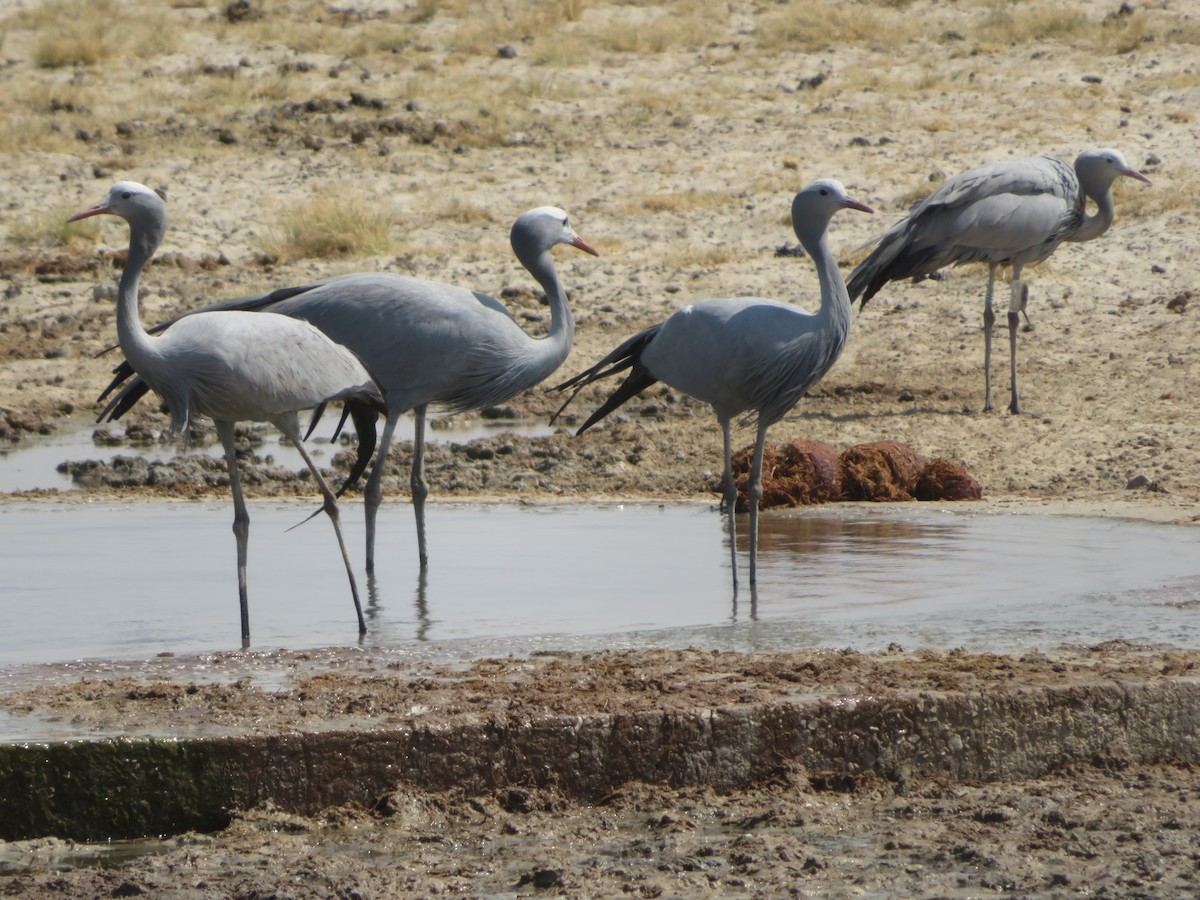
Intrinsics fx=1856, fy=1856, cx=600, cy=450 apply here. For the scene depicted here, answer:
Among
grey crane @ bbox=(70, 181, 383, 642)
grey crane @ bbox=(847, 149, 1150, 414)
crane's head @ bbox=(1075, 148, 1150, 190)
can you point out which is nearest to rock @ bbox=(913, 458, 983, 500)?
grey crane @ bbox=(847, 149, 1150, 414)

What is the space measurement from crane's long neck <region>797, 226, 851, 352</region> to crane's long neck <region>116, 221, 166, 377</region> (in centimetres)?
270

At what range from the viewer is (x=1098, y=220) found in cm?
1384

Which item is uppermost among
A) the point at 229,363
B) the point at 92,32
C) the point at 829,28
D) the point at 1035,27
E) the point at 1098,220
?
the point at 92,32

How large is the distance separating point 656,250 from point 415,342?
8505 mm

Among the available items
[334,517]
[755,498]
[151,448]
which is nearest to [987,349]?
[755,498]

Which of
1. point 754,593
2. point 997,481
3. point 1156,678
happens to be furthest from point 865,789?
point 997,481

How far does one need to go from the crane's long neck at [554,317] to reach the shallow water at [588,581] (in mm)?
816

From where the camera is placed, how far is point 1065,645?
577cm

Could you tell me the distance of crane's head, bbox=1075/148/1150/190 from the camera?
13914mm

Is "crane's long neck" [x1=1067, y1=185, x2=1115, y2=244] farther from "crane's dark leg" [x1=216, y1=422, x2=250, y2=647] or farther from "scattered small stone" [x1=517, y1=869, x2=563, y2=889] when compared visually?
"scattered small stone" [x1=517, y1=869, x2=563, y2=889]

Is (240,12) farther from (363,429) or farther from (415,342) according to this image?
(363,429)

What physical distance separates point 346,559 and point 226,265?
9956 mm

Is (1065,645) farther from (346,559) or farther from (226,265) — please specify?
(226,265)

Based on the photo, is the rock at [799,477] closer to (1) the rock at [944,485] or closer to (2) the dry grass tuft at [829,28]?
(1) the rock at [944,485]
